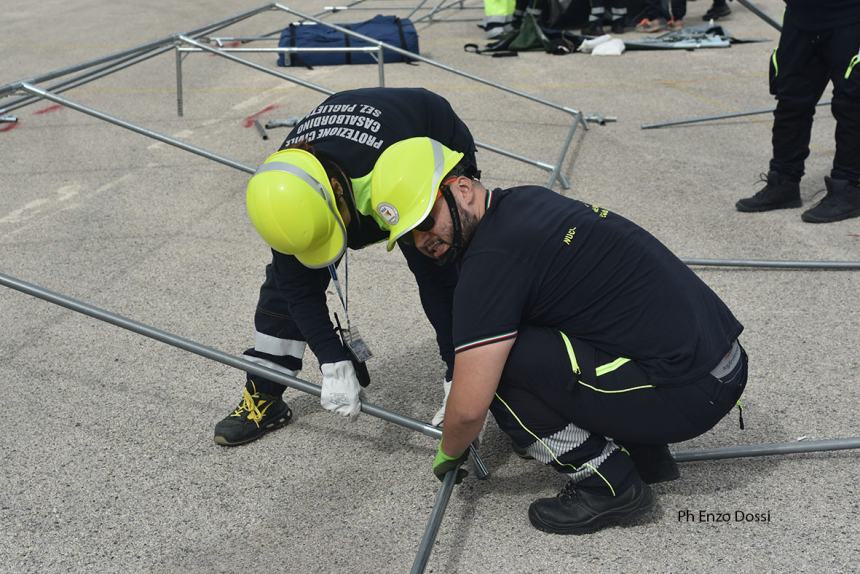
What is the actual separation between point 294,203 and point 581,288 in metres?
0.81

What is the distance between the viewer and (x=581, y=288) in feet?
7.70

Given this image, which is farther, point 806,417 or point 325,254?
point 806,417

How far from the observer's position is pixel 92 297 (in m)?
4.39

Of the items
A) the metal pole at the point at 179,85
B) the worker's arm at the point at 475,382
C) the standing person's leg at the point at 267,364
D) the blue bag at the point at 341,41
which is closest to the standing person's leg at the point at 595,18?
the blue bag at the point at 341,41

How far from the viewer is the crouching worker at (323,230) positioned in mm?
2424

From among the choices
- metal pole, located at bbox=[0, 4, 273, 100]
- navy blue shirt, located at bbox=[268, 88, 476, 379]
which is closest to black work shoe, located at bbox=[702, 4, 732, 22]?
metal pole, located at bbox=[0, 4, 273, 100]

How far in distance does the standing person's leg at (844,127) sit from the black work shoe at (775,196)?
0.16m

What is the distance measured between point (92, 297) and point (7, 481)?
1.55 metres

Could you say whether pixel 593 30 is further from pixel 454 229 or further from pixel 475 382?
pixel 475 382

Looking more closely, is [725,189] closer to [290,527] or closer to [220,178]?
[220,178]

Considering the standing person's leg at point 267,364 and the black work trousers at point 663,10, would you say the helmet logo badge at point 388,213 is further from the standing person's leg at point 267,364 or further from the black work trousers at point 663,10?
the black work trousers at point 663,10

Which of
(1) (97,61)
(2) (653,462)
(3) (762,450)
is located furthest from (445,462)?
(1) (97,61)

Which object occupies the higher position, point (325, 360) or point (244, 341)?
point (325, 360)

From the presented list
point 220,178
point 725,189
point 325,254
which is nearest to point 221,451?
point 325,254
